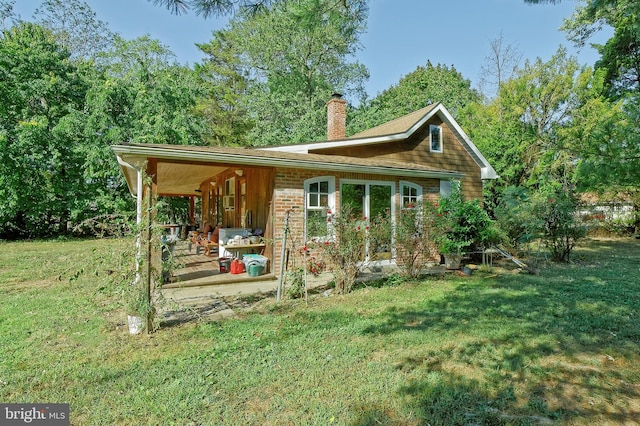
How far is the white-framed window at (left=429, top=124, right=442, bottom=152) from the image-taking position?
498 inches

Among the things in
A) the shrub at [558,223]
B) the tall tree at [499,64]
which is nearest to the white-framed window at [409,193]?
the shrub at [558,223]

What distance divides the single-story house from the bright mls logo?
2566 mm

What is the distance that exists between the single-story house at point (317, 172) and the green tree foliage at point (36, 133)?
724 centimetres

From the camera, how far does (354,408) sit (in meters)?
2.66

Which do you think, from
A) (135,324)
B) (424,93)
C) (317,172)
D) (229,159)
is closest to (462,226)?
(317,172)

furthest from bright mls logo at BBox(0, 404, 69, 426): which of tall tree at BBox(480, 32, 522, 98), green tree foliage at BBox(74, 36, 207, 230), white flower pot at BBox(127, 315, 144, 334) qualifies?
tall tree at BBox(480, 32, 522, 98)

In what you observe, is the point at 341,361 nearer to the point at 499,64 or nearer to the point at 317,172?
the point at 317,172

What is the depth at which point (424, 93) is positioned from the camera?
31250mm

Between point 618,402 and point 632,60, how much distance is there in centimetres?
2666

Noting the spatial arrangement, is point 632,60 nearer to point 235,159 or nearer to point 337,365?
point 235,159

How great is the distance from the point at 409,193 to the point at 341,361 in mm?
6952

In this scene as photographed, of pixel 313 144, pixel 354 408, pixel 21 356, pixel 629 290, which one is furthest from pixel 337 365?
pixel 313 144

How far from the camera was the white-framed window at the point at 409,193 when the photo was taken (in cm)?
937

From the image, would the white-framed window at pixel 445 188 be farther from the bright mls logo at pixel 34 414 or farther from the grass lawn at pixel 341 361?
the bright mls logo at pixel 34 414
